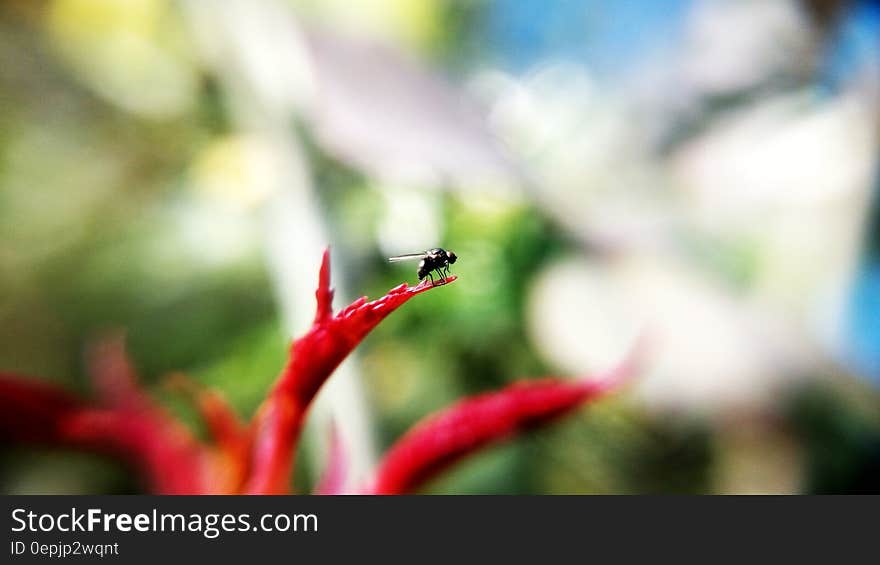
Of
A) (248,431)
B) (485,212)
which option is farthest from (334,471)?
(485,212)

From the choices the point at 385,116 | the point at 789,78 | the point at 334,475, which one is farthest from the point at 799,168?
the point at 334,475

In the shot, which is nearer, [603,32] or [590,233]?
[590,233]

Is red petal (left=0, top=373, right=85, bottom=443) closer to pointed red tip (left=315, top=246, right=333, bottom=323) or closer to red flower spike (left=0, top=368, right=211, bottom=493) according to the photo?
red flower spike (left=0, top=368, right=211, bottom=493)

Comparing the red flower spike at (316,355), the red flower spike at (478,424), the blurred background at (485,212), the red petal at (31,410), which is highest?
the blurred background at (485,212)

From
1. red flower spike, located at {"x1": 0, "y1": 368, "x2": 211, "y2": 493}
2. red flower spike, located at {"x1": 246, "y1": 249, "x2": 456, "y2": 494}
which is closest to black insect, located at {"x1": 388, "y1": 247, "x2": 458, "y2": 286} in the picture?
red flower spike, located at {"x1": 246, "y1": 249, "x2": 456, "y2": 494}

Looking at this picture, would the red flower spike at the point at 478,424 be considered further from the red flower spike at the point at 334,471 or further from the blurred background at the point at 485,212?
the blurred background at the point at 485,212

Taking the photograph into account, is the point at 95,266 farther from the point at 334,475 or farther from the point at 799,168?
the point at 799,168

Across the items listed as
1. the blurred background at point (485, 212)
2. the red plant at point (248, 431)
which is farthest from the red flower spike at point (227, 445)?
the blurred background at point (485, 212)
